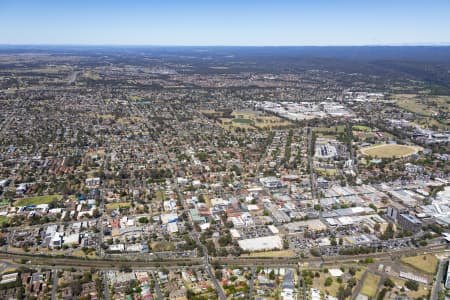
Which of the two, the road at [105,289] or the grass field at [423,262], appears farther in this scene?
the grass field at [423,262]

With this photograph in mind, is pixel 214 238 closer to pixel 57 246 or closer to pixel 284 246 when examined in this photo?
pixel 284 246

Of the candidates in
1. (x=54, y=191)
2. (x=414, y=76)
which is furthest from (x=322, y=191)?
(x=414, y=76)

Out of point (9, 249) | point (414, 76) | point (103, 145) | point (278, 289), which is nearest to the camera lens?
point (278, 289)

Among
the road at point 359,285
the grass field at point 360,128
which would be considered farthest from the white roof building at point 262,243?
Result: the grass field at point 360,128

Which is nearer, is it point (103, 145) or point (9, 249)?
point (9, 249)

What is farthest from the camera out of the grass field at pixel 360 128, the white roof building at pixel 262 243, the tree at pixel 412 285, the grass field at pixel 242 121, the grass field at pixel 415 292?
the grass field at pixel 242 121

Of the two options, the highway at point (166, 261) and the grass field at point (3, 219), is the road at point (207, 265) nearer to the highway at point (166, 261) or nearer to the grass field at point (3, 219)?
the highway at point (166, 261)
